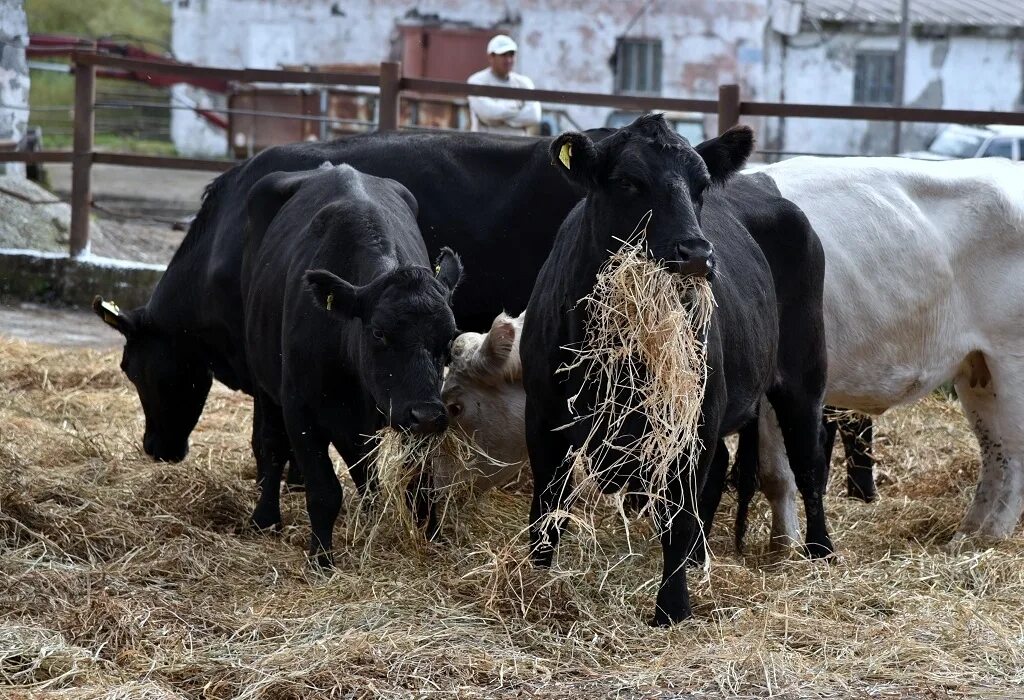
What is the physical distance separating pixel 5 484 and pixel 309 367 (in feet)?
4.83

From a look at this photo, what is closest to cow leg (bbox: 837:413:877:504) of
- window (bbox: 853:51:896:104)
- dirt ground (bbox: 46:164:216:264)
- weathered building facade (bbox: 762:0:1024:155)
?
dirt ground (bbox: 46:164:216:264)

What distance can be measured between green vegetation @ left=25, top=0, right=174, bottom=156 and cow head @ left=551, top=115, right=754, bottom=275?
75.7ft

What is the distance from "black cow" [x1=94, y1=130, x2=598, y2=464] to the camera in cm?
675

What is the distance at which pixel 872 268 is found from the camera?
20.3 feet

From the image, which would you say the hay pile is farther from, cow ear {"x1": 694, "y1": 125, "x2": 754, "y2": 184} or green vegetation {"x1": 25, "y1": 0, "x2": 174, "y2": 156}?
green vegetation {"x1": 25, "y1": 0, "x2": 174, "y2": 156}

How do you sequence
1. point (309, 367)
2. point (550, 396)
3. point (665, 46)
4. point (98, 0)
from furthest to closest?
point (98, 0)
point (665, 46)
point (309, 367)
point (550, 396)

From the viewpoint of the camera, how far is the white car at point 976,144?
A: 872 inches

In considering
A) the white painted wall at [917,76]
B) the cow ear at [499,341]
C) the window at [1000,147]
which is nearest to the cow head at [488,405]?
the cow ear at [499,341]

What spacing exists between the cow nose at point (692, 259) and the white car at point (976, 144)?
1861 cm

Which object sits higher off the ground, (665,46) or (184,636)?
(665,46)

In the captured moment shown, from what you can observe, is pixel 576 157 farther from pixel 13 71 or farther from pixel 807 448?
pixel 13 71

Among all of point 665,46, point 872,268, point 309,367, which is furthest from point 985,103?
point 309,367

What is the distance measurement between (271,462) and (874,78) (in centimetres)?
2717

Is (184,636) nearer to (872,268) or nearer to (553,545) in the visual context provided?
(553,545)
